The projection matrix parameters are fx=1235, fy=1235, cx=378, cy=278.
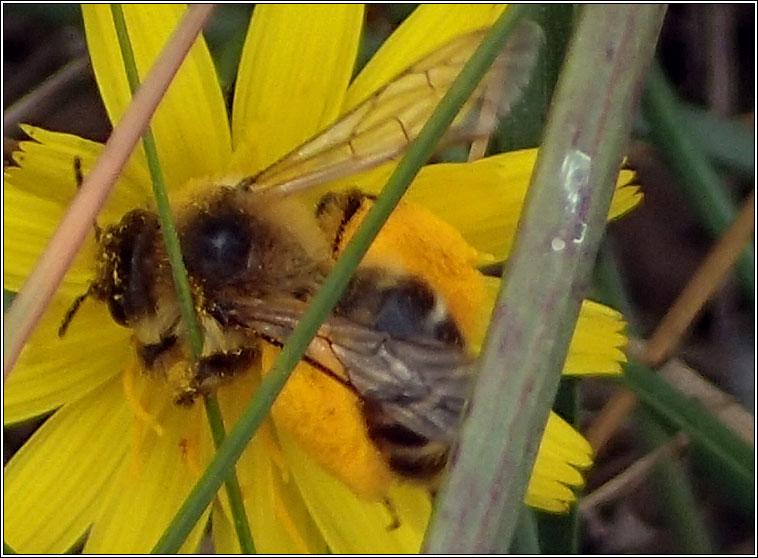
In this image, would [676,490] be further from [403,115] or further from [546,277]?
[546,277]

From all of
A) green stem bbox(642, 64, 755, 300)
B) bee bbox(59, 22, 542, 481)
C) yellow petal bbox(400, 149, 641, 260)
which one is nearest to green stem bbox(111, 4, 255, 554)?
bee bbox(59, 22, 542, 481)

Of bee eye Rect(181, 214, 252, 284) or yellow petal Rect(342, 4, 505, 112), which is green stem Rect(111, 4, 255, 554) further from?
yellow petal Rect(342, 4, 505, 112)

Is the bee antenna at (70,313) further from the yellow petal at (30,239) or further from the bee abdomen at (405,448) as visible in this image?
the bee abdomen at (405,448)

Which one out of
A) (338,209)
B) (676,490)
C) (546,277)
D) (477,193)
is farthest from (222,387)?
(676,490)

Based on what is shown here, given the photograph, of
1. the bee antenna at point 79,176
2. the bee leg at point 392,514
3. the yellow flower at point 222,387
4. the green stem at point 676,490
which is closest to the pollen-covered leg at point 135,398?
the yellow flower at point 222,387

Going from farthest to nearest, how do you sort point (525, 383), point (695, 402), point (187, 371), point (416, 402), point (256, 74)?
point (695, 402) → point (256, 74) → point (187, 371) → point (416, 402) → point (525, 383)

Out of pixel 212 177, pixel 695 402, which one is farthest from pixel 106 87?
pixel 695 402

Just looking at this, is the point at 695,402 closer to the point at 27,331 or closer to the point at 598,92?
the point at 598,92
